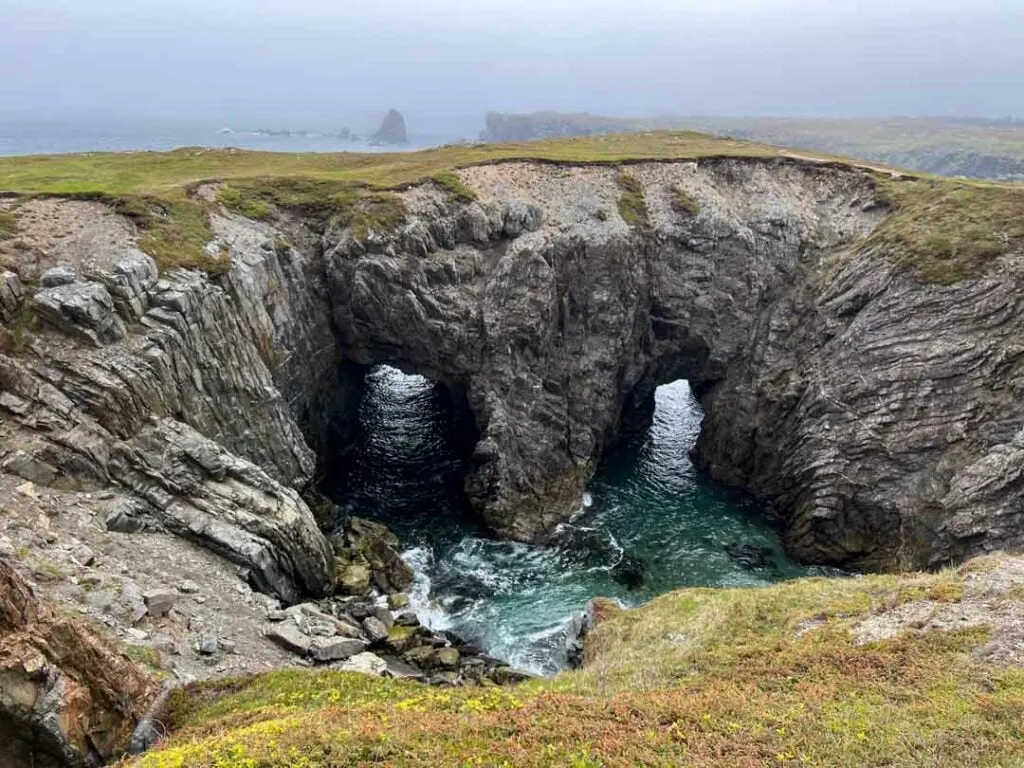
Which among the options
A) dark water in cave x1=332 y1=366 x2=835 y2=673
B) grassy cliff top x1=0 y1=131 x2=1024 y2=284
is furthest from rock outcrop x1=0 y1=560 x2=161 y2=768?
grassy cliff top x1=0 y1=131 x2=1024 y2=284

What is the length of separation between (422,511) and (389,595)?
1275 cm

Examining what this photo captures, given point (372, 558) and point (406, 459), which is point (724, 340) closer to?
point (406, 459)

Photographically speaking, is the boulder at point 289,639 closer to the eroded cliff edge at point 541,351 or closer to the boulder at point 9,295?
the eroded cliff edge at point 541,351

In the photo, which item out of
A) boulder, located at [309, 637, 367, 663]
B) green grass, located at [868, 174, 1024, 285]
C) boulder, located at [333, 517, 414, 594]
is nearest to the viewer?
boulder, located at [309, 637, 367, 663]

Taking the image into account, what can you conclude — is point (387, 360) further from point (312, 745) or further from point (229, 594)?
point (312, 745)

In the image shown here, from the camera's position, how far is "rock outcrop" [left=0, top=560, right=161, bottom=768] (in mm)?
15633

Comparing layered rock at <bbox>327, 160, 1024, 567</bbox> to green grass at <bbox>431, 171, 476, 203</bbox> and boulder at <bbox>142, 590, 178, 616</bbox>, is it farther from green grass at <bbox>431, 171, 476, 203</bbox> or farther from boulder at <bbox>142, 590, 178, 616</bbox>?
boulder at <bbox>142, 590, 178, 616</bbox>

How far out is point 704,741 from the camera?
15.8 metres

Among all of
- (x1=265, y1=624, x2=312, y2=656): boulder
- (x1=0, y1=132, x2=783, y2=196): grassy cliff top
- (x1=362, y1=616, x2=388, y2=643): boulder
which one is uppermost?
(x1=0, y1=132, x2=783, y2=196): grassy cliff top

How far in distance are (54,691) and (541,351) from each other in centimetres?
4499

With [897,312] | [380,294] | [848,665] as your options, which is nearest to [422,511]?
[380,294]

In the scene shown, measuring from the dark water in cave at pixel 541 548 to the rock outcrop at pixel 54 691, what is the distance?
23.6 metres

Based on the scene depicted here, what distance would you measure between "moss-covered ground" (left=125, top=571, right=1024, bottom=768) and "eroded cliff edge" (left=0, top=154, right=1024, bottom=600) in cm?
1535

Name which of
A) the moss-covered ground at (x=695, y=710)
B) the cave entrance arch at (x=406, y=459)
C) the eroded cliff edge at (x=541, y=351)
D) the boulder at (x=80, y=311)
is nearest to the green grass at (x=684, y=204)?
the eroded cliff edge at (x=541, y=351)
